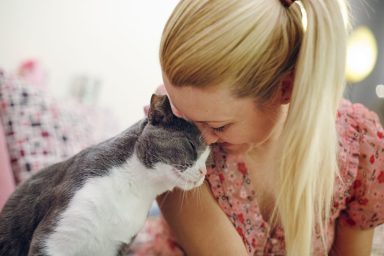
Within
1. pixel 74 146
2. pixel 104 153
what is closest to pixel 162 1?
pixel 74 146

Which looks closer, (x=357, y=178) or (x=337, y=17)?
(x=337, y=17)

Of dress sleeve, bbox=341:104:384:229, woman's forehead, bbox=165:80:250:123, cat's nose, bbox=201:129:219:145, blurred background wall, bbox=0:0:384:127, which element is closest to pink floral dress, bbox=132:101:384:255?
dress sleeve, bbox=341:104:384:229

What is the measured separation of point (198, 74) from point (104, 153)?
28 cm

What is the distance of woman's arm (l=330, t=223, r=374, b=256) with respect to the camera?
104 cm

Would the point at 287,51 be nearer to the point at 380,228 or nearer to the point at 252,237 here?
the point at 252,237

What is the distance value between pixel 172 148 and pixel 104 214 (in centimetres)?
18

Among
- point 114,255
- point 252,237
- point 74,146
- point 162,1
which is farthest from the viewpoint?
point 162,1

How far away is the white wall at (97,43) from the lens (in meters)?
1.67

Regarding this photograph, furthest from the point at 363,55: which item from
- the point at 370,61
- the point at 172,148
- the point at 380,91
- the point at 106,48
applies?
the point at 172,148

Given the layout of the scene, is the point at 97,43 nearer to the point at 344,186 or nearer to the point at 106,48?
the point at 106,48

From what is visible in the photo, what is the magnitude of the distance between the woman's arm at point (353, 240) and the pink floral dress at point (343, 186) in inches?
1.1

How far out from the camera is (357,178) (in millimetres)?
973

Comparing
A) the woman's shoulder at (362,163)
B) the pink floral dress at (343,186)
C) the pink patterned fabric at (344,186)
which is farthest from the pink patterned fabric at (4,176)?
the woman's shoulder at (362,163)

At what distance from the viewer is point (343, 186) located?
960 mm
